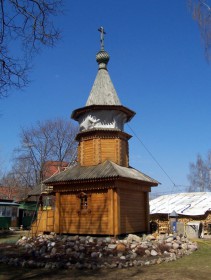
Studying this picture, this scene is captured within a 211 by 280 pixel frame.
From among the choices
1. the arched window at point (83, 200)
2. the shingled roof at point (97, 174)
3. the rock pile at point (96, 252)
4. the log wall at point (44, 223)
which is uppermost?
the shingled roof at point (97, 174)

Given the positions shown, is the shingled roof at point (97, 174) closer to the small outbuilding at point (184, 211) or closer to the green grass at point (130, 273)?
the green grass at point (130, 273)

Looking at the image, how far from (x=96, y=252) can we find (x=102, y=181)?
4699 millimetres

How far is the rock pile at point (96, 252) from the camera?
12.3 meters

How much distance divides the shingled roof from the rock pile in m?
3.16

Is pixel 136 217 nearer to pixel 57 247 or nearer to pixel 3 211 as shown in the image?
pixel 57 247

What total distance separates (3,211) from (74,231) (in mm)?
17442

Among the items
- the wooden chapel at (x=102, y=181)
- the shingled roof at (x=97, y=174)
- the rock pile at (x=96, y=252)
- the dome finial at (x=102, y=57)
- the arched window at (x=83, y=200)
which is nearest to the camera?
the rock pile at (x=96, y=252)

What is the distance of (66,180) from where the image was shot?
1895 centimetres

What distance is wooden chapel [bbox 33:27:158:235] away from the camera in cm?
1777

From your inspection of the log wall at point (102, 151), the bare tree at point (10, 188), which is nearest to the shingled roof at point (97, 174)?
the log wall at point (102, 151)

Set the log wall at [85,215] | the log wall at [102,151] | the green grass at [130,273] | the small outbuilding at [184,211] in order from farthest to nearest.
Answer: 1. the small outbuilding at [184,211]
2. the log wall at [102,151]
3. the log wall at [85,215]
4. the green grass at [130,273]

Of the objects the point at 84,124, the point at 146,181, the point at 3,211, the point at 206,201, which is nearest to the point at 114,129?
the point at 84,124

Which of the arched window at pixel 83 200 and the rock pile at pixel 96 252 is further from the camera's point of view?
the arched window at pixel 83 200

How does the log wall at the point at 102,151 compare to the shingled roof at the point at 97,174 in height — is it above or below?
above
